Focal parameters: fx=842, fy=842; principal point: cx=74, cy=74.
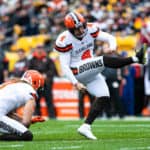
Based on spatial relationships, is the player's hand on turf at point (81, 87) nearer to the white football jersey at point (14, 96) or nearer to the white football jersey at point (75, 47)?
the white football jersey at point (75, 47)

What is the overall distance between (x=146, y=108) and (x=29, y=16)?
7.12 metres

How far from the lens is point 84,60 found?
11312 mm

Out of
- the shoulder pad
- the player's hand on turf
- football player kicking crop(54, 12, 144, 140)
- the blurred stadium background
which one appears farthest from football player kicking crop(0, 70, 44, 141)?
the blurred stadium background

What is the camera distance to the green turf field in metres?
9.67

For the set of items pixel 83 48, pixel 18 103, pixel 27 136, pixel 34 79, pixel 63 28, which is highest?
pixel 83 48

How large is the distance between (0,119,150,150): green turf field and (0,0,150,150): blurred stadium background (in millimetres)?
31

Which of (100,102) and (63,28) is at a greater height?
(100,102)

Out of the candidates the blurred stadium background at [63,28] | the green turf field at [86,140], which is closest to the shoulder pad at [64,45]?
the green turf field at [86,140]

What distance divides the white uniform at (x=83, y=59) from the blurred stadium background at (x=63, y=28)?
126cm

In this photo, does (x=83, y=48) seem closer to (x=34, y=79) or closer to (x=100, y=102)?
(x=100, y=102)

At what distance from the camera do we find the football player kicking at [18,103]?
10.3m

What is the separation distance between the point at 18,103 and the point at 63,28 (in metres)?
13.3

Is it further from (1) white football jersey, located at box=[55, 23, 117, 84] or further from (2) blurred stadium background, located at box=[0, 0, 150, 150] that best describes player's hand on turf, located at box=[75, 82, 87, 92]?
(2) blurred stadium background, located at box=[0, 0, 150, 150]

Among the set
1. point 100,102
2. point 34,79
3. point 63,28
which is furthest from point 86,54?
point 63,28
